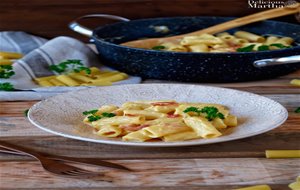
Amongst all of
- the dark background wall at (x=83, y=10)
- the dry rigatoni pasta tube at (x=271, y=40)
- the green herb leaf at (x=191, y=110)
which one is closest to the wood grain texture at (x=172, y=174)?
the green herb leaf at (x=191, y=110)

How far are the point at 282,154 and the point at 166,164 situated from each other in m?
0.17

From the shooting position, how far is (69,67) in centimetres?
168

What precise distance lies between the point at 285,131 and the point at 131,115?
0.83 feet

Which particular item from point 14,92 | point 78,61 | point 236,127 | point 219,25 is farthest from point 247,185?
point 219,25

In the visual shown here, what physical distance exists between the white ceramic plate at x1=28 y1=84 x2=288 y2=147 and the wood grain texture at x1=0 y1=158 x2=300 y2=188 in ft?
0.10

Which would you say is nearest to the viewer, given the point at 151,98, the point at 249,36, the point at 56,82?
the point at 151,98

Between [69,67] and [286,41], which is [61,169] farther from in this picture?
[286,41]

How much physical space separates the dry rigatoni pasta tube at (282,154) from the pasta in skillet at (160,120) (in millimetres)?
79

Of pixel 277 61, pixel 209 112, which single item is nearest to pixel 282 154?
pixel 209 112

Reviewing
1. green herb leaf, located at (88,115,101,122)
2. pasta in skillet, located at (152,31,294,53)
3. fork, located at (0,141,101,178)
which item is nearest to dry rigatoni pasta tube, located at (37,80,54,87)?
pasta in skillet, located at (152,31,294,53)

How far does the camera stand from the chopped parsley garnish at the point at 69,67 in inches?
64.3

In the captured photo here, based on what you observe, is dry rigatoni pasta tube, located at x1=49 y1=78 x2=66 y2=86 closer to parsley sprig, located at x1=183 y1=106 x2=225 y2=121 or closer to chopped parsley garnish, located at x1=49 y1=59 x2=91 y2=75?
chopped parsley garnish, located at x1=49 y1=59 x2=91 y2=75

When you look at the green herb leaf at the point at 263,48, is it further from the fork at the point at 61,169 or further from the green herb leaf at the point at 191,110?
the fork at the point at 61,169

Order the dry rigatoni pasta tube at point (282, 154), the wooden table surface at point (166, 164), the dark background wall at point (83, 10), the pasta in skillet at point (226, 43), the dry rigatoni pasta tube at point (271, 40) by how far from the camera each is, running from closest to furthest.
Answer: the wooden table surface at point (166, 164)
the dry rigatoni pasta tube at point (282, 154)
the pasta in skillet at point (226, 43)
the dry rigatoni pasta tube at point (271, 40)
the dark background wall at point (83, 10)
